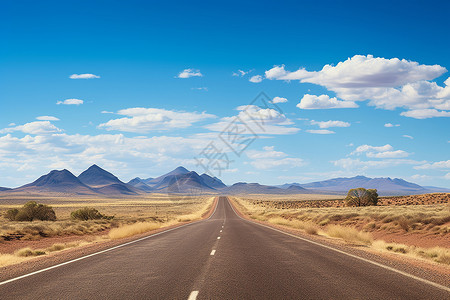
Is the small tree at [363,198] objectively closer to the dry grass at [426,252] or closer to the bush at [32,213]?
the dry grass at [426,252]

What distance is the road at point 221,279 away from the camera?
7105 millimetres

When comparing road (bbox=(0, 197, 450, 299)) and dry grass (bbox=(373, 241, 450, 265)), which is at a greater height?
road (bbox=(0, 197, 450, 299))

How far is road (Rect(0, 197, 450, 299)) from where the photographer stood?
711cm

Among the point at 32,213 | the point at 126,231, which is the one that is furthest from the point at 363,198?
the point at 32,213

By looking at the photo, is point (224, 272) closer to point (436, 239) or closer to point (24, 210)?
point (436, 239)

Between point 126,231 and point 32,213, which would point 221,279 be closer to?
point 126,231

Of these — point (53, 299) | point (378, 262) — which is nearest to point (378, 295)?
point (378, 262)

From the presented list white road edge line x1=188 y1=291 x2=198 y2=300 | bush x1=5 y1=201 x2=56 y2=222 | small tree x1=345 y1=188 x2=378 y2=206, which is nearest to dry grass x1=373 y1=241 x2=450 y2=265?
white road edge line x1=188 y1=291 x2=198 y2=300

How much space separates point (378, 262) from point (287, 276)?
148 inches

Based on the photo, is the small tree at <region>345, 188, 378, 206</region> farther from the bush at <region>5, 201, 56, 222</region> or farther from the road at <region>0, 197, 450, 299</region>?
the road at <region>0, 197, 450, 299</region>

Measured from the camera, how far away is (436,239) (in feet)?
66.0

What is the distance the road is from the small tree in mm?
44312

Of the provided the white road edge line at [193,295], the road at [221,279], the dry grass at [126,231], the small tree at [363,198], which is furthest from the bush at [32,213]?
the small tree at [363,198]

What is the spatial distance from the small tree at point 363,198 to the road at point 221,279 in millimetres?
44312
